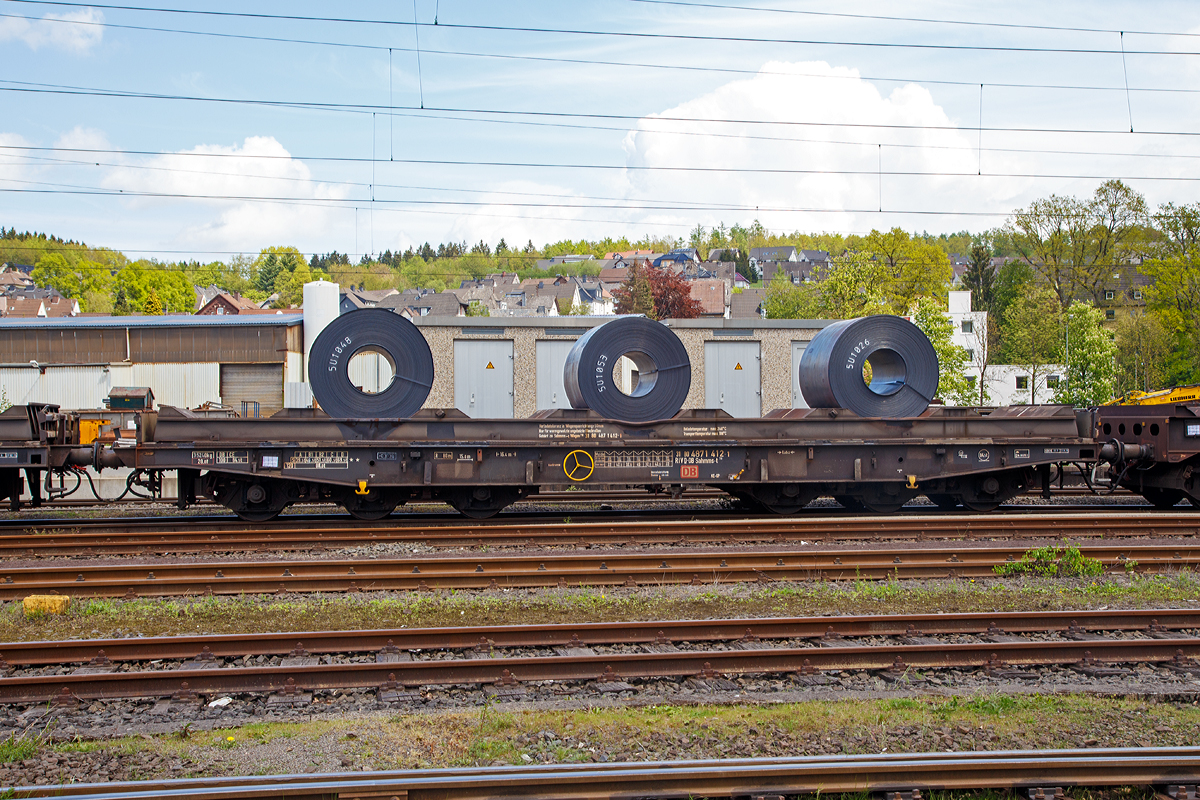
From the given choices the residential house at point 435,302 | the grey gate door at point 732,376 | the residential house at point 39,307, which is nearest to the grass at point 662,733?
the grey gate door at point 732,376

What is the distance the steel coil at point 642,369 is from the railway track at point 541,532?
1936mm

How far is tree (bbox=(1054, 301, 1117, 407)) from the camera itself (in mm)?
38438

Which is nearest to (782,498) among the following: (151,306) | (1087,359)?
(1087,359)

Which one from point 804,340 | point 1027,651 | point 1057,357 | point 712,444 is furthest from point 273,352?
point 1057,357

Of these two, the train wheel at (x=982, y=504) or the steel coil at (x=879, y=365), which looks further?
the train wheel at (x=982, y=504)

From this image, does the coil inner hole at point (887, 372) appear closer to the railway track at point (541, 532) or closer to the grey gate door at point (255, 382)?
the railway track at point (541, 532)

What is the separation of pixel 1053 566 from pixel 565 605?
6.20 metres

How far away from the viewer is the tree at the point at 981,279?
78.9 meters

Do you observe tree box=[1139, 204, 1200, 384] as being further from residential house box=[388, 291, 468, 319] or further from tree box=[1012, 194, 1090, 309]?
residential house box=[388, 291, 468, 319]

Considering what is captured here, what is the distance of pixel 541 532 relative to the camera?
41.2ft

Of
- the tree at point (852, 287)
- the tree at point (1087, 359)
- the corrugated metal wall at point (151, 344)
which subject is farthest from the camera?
the tree at point (852, 287)

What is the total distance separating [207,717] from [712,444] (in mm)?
9225

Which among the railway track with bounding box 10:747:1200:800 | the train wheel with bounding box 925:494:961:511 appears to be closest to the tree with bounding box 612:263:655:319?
the train wheel with bounding box 925:494:961:511

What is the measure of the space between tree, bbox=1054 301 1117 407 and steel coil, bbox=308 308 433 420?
3469cm
